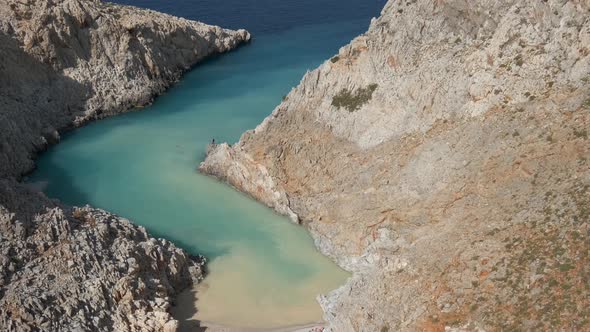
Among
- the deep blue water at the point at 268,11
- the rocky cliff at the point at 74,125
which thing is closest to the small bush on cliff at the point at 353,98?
the rocky cliff at the point at 74,125

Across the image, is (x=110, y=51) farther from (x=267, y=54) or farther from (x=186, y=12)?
(x=186, y=12)

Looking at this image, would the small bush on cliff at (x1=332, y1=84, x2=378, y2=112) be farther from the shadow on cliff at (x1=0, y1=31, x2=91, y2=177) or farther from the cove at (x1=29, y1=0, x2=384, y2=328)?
the shadow on cliff at (x1=0, y1=31, x2=91, y2=177)

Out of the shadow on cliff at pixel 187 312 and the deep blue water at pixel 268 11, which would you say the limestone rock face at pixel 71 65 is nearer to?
the deep blue water at pixel 268 11

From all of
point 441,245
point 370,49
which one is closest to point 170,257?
point 441,245

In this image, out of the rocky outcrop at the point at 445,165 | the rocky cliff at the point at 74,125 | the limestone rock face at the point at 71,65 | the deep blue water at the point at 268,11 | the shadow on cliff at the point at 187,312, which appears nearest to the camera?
the rocky outcrop at the point at 445,165

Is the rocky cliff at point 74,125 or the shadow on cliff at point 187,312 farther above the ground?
the rocky cliff at point 74,125

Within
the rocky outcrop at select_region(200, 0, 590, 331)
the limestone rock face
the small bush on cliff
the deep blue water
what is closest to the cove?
the limestone rock face

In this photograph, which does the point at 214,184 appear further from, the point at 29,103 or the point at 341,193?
the point at 29,103

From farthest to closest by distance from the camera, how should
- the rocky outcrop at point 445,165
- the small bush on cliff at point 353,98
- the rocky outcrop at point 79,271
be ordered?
1. the small bush on cliff at point 353,98
2. the rocky outcrop at point 79,271
3. the rocky outcrop at point 445,165

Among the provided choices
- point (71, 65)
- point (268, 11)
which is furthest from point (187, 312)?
point (268, 11)
